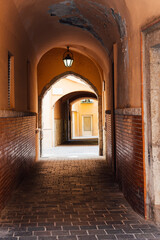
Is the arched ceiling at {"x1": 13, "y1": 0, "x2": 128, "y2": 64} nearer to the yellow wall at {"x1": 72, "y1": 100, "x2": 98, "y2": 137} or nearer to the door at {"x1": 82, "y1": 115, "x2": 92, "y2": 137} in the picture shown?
the yellow wall at {"x1": 72, "y1": 100, "x2": 98, "y2": 137}

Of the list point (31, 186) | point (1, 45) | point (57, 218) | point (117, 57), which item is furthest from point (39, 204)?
point (117, 57)

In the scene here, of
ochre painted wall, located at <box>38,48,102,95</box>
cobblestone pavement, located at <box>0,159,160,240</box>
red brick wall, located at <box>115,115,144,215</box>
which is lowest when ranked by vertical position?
cobblestone pavement, located at <box>0,159,160,240</box>

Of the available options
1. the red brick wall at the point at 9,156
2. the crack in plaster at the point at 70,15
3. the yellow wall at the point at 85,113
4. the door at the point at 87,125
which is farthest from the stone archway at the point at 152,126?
the door at the point at 87,125

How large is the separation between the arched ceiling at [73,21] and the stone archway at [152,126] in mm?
1282

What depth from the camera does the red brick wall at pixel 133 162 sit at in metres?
4.69

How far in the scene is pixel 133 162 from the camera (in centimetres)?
509

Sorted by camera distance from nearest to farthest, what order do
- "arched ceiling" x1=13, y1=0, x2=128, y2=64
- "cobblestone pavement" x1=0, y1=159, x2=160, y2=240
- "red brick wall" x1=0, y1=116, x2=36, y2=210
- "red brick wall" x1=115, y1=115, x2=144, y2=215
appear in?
"cobblestone pavement" x1=0, y1=159, x2=160, y2=240, "red brick wall" x1=115, y1=115, x2=144, y2=215, "red brick wall" x1=0, y1=116, x2=36, y2=210, "arched ceiling" x1=13, y1=0, x2=128, y2=64

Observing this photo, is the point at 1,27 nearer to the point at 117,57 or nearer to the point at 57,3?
the point at 57,3

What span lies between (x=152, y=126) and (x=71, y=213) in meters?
1.99

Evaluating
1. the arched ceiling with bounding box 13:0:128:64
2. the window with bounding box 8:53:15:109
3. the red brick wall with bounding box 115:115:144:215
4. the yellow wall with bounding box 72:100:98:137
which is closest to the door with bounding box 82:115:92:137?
the yellow wall with bounding box 72:100:98:137

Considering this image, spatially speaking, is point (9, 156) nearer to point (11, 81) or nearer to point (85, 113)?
point (11, 81)

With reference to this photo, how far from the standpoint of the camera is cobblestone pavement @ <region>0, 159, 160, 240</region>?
13.3ft

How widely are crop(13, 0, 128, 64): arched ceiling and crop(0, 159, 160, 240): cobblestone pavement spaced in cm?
339

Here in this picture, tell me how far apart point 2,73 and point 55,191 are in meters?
2.83
